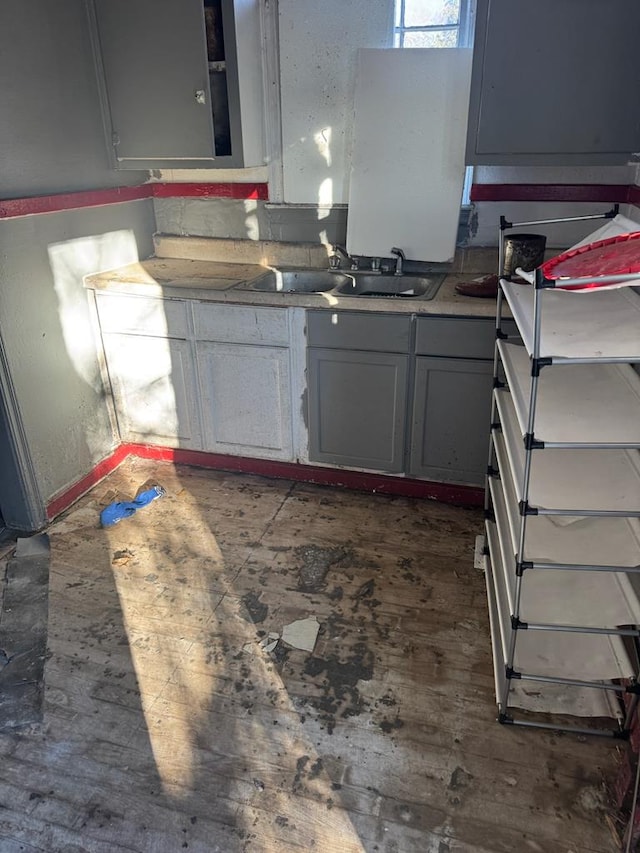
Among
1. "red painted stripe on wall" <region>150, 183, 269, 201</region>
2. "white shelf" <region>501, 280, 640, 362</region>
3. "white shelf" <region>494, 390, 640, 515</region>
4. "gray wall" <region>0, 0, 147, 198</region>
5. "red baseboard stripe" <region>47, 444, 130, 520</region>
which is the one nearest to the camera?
"white shelf" <region>501, 280, 640, 362</region>

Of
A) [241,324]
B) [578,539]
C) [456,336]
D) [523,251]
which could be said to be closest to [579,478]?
[578,539]

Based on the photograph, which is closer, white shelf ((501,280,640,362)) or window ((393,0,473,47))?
white shelf ((501,280,640,362))

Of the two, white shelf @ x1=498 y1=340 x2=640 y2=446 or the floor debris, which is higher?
white shelf @ x1=498 y1=340 x2=640 y2=446

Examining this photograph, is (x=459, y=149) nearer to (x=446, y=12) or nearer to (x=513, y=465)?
(x=446, y=12)

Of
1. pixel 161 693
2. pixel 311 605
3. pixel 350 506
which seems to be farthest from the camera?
pixel 350 506

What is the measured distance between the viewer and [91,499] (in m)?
3.06

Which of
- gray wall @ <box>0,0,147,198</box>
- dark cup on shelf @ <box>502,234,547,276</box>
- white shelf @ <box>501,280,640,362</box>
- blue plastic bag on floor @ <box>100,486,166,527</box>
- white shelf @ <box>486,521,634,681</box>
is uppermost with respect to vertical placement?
gray wall @ <box>0,0,147,198</box>

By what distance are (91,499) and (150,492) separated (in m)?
0.30

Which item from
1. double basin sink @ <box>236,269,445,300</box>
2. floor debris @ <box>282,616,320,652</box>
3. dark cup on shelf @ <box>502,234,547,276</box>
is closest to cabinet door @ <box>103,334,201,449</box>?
double basin sink @ <box>236,269,445,300</box>

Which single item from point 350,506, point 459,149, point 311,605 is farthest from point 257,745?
Answer: point 459,149

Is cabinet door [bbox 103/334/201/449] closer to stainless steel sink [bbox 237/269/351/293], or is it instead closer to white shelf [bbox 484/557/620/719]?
stainless steel sink [bbox 237/269/351/293]

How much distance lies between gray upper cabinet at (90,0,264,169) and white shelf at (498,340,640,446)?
1.80 metres

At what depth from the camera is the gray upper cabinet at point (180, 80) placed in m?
2.69

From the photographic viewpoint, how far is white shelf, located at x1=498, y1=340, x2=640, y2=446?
148 centimetres
